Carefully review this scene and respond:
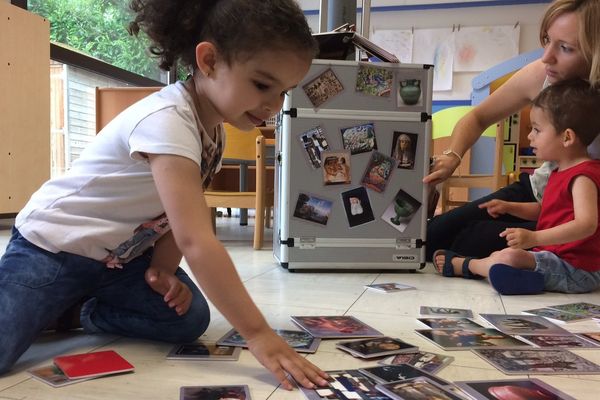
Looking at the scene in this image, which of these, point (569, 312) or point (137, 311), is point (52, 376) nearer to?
point (137, 311)

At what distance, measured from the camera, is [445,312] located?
138cm

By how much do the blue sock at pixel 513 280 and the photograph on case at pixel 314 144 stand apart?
0.73 meters

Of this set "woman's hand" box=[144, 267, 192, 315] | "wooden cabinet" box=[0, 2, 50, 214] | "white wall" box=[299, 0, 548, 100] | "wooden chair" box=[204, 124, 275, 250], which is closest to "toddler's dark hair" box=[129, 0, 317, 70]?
"woman's hand" box=[144, 267, 192, 315]

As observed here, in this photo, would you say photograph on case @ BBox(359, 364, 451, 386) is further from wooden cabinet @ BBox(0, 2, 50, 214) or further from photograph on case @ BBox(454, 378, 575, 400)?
wooden cabinet @ BBox(0, 2, 50, 214)

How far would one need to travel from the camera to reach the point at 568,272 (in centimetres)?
175

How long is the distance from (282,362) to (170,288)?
0.35m

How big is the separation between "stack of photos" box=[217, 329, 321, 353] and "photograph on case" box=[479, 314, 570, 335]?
17.8 inches

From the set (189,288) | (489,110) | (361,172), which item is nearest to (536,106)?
(489,110)

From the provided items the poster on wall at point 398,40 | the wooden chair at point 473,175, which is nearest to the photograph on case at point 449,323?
the wooden chair at point 473,175

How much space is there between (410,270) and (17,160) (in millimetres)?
2523

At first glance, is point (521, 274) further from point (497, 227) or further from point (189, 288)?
point (189, 288)

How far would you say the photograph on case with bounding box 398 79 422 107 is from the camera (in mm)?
2006

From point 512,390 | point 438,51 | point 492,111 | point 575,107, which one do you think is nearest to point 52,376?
point 512,390

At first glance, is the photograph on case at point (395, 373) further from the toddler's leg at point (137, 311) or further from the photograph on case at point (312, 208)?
the photograph on case at point (312, 208)
